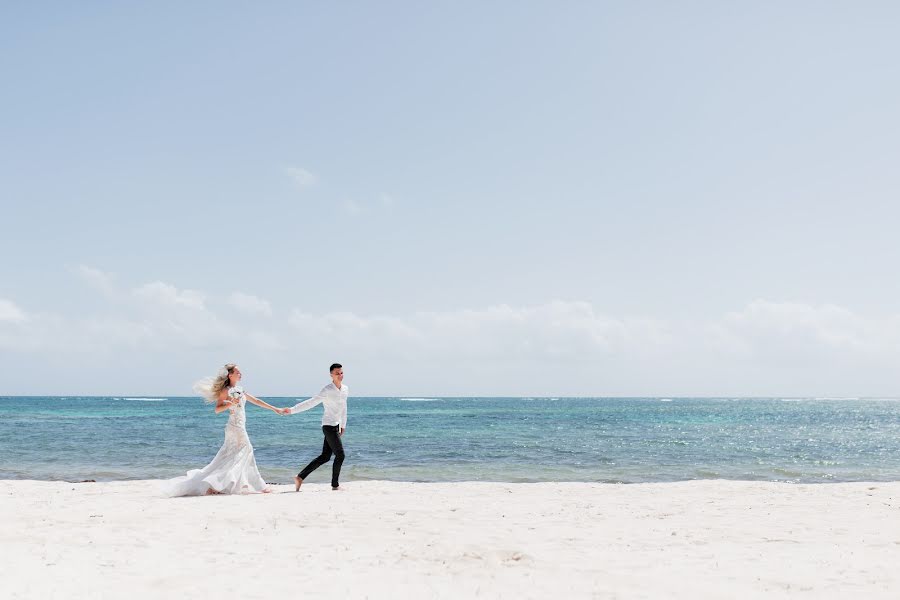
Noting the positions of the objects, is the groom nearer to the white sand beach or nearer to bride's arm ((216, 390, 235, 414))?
the white sand beach

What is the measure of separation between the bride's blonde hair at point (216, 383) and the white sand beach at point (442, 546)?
6.81 feet

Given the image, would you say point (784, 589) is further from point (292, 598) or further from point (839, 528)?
point (292, 598)

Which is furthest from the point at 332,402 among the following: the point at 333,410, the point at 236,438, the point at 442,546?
the point at 442,546

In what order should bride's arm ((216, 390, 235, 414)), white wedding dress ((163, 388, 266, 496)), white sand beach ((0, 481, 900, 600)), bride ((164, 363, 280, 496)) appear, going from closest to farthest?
white sand beach ((0, 481, 900, 600))
white wedding dress ((163, 388, 266, 496))
bride ((164, 363, 280, 496))
bride's arm ((216, 390, 235, 414))

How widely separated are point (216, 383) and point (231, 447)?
133 centimetres

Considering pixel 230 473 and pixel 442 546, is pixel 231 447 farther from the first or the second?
pixel 442 546

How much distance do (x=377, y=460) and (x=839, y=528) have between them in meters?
17.9

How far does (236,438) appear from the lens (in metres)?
13.2

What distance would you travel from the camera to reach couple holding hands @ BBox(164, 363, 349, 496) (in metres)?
12.8

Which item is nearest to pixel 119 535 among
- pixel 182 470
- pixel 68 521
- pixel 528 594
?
pixel 68 521

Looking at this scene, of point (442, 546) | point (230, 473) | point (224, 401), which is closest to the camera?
point (442, 546)

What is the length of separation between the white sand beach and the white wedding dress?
1.51 feet

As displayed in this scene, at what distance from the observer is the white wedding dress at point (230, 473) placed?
41.6ft

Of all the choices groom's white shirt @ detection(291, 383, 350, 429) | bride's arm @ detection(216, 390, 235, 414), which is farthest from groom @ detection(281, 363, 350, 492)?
bride's arm @ detection(216, 390, 235, 414)
